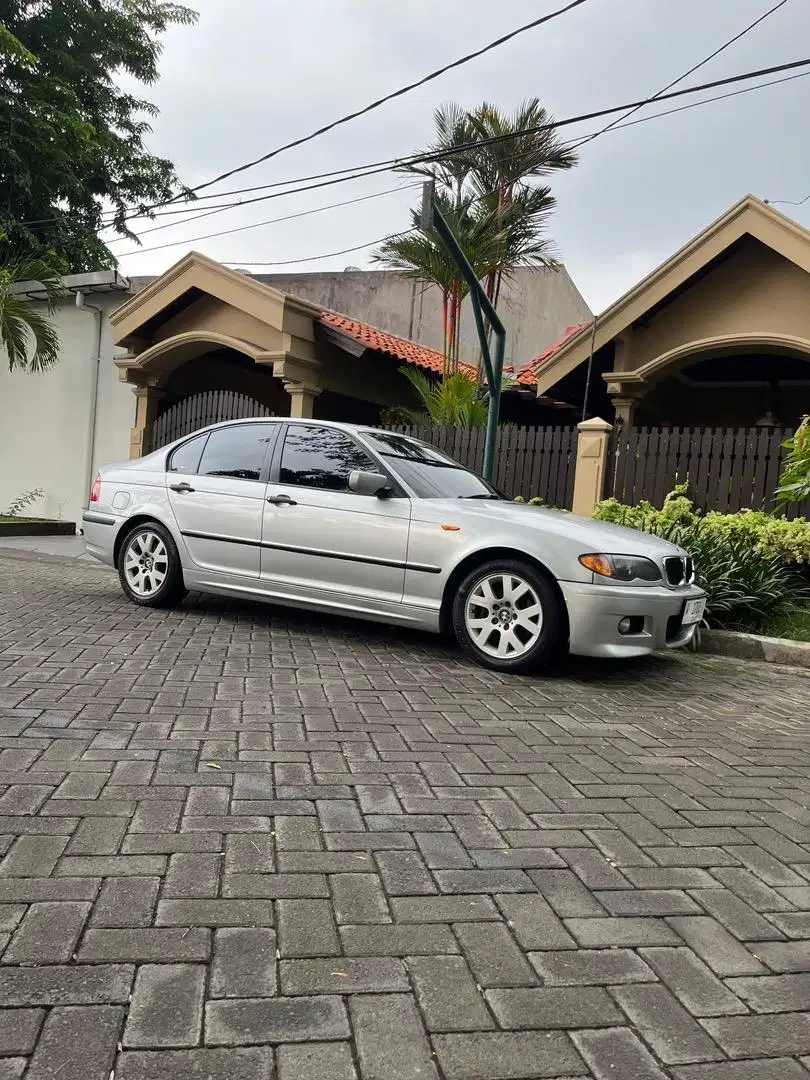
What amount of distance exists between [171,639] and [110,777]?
8.97 ft

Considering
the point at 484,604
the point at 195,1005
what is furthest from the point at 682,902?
the point at 484,604

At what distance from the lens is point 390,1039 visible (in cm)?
189

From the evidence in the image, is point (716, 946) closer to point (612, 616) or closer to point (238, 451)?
point (612, 616)

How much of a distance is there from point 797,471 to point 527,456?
3.35m

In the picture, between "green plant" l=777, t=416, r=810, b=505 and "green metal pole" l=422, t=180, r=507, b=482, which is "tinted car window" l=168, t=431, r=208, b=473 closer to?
"green metal pole" l=422, t=180, r=507, b=482

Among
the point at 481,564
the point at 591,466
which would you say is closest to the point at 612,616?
the point at 481,564

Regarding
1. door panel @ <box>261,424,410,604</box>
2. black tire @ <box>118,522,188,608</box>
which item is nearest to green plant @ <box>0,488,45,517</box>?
black tire @ <box>118,522,188,608</box>

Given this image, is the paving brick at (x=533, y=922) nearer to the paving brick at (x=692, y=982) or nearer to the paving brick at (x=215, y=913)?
the paving brick at (x=692, y=982)

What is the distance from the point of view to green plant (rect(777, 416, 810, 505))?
26.7 feet

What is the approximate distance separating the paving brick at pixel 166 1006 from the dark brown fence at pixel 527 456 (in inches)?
347

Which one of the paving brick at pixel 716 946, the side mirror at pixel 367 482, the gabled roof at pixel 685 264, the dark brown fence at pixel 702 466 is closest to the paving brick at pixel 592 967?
the paving brick at pixel 716 946

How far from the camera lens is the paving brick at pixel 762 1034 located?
75.9 inches

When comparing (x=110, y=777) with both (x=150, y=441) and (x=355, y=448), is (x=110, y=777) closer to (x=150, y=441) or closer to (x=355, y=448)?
(x=355, y=448)

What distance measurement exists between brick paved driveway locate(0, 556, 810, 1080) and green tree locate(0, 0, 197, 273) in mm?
16142
